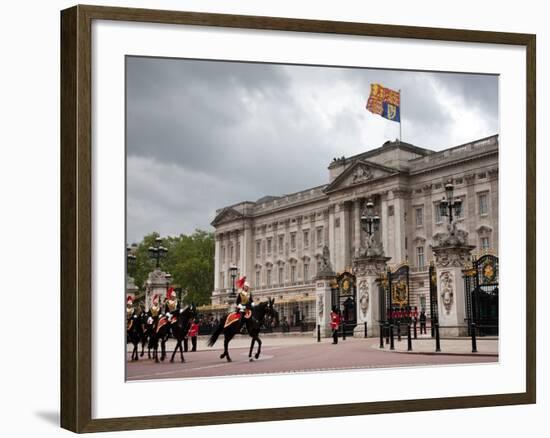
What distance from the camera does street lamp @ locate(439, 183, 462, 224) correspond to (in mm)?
16398

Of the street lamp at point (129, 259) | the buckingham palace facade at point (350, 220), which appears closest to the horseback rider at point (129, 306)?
the street lamp at point (129, 259)

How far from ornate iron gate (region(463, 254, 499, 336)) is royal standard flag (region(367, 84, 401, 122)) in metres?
2.80

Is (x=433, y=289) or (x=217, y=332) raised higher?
(x=433, y=289)

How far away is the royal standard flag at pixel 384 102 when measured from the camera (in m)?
14.2

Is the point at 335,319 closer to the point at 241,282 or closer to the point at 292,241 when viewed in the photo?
the point at 292,241

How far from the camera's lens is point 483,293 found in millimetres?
16547

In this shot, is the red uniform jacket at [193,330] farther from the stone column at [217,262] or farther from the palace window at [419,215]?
the palace window at [419,215]

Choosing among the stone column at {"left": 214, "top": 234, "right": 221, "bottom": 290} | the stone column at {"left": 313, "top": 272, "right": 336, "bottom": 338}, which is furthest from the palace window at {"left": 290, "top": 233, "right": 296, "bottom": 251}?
the stone column at {"left": 214, "top": 234, "right": 221, "bottom": 290}

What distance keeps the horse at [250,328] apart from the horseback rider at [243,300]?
0.07 m

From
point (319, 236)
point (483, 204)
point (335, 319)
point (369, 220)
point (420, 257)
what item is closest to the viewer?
point (483, 204)

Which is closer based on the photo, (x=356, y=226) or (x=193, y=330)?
(x=193, y=330)

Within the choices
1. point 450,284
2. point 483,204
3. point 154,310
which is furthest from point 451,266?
point 154,310

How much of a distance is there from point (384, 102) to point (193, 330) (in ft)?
14.4

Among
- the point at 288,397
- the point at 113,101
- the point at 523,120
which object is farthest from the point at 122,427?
the point at 523,120
